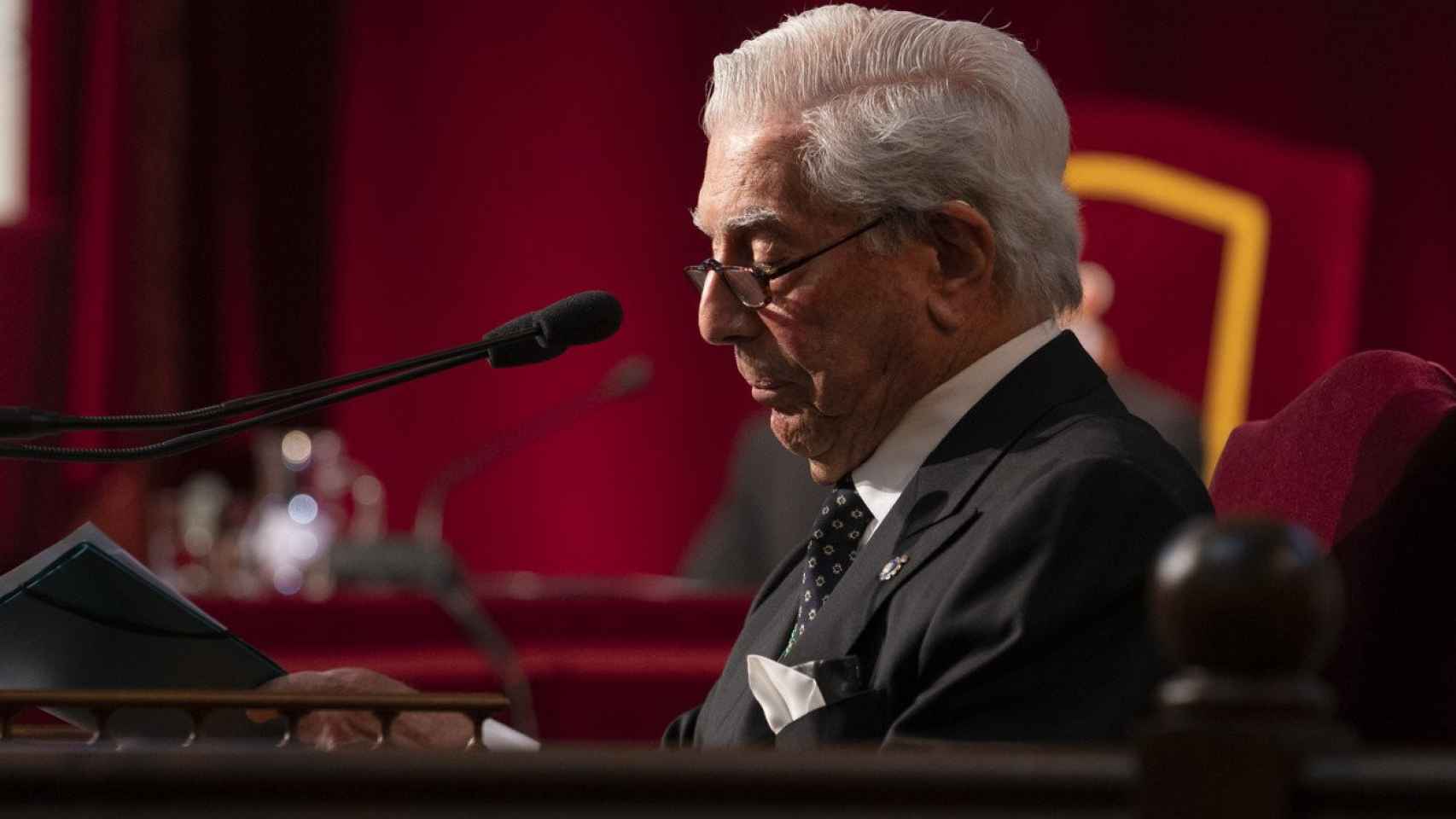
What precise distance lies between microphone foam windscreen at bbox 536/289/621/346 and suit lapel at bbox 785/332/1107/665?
0.26 metres

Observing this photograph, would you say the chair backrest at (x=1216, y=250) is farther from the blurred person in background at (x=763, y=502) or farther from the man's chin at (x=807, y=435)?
the man's chin at (x=807, y=435)

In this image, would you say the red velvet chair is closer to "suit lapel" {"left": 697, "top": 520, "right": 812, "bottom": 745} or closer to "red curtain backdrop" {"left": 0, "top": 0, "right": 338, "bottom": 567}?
"suit lapel" {"left": 697, "top": 520, "right": 812, "bottom": 745}

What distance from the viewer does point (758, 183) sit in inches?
62.7

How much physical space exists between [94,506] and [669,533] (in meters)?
2.08

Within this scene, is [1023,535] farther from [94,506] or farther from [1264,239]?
[1264,239]

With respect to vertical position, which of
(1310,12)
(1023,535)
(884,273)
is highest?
(1310,12)

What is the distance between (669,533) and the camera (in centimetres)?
659

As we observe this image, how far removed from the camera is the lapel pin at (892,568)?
1.39 meters

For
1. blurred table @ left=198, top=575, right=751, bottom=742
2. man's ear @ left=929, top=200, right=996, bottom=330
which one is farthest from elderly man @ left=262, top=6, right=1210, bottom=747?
blurred table @ left=198, top=575, right=751, bottom=742

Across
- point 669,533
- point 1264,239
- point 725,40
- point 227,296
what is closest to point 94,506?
point 227,296

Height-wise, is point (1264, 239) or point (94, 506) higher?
point (1264, 239)

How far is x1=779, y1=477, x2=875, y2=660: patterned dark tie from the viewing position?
152 cm

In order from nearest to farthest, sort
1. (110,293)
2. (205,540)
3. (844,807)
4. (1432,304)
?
(844,807)
(205,540)
(110,293)
(1432,304)

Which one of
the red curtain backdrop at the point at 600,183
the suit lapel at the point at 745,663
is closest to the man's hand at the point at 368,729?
the suit lapel at the point at 745,663
